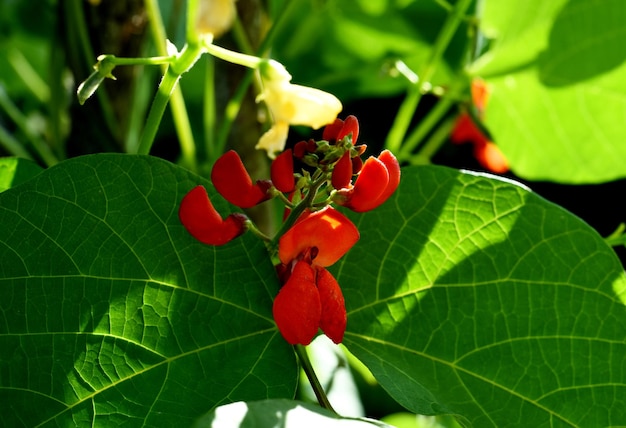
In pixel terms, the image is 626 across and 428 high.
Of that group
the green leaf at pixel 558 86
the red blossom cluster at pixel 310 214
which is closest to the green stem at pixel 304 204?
the red blossom cluster at pixel 310 214

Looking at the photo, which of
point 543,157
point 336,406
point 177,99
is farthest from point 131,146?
point 543,157

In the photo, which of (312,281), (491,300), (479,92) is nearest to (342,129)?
(312,281)

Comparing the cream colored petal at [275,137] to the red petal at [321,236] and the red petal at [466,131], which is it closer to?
the red petal at [321,236]

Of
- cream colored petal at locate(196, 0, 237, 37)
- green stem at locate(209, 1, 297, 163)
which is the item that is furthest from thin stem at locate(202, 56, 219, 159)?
cream colored petal at locate(196, 0, 237, 37)

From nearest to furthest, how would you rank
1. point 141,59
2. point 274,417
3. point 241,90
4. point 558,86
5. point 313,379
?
point 274,417 → point 141,59 → point 313,379 → point 241,90 → point 558,86

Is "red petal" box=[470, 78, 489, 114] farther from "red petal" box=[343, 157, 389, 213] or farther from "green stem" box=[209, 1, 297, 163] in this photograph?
"red petal" box=[343, 157, 389, 213]

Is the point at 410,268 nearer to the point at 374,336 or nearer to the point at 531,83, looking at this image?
the point at 374,336

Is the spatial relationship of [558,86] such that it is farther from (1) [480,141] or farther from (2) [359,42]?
(2) [359,42]
